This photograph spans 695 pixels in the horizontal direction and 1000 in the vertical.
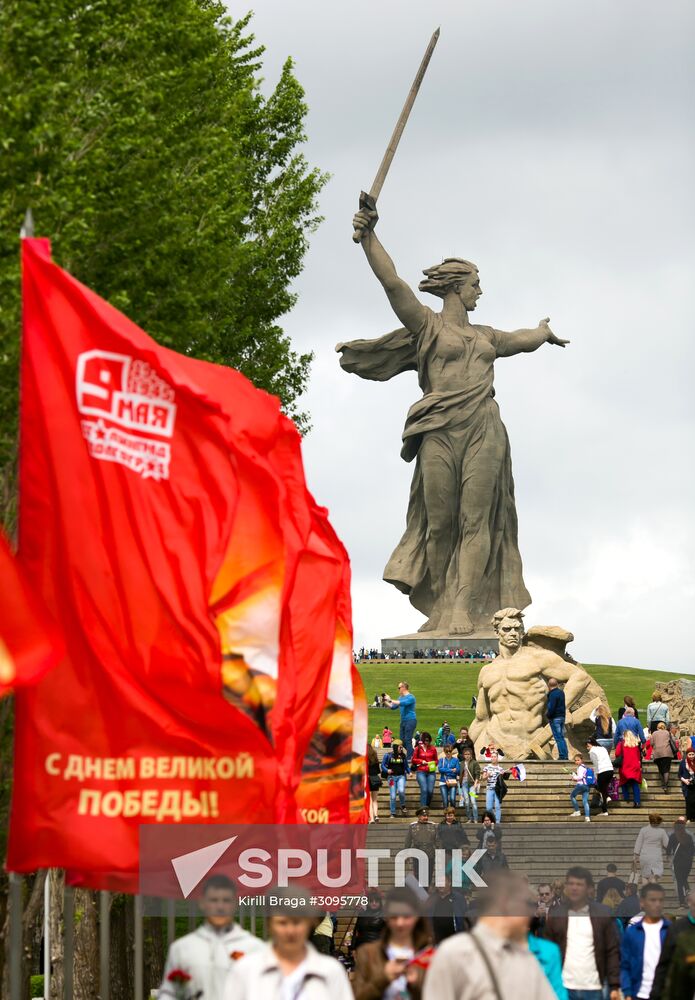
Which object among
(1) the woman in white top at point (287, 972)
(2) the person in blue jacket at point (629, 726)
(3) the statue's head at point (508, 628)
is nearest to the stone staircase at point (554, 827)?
(2) the person in blue jacket at point (629, 726)

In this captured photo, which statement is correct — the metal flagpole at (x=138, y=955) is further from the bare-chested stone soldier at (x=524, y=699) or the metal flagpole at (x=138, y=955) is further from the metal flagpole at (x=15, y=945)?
the bare-chested stone soldier at (x=524, y=699)

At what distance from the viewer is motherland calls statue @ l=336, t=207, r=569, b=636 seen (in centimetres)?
6469

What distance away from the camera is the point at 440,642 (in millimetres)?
63625

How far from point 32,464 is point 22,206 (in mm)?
6261

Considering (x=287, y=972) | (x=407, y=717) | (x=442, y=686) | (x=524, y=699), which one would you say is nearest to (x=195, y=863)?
(x=287, y=972)

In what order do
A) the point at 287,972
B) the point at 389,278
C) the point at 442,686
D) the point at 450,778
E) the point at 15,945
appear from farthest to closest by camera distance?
the point at 389,278, the point at 442,686, the point at 450,778, the point at 15,945, the point at 287,972

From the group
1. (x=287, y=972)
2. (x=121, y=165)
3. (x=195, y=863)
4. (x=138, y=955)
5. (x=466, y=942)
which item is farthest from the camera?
(x=121, y=165)

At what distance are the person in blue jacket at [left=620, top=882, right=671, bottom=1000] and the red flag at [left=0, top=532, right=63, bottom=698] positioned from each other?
4.76 meters

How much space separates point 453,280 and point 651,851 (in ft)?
143

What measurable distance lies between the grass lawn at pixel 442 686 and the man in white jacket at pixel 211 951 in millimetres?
36022

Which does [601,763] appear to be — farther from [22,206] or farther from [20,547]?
[20,547]

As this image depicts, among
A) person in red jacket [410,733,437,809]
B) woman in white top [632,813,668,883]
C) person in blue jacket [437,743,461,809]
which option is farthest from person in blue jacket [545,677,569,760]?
woman in white top [632,813,668,883]

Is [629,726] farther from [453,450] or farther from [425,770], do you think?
[453,450]

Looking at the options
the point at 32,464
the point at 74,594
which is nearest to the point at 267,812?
the point at 74,594
